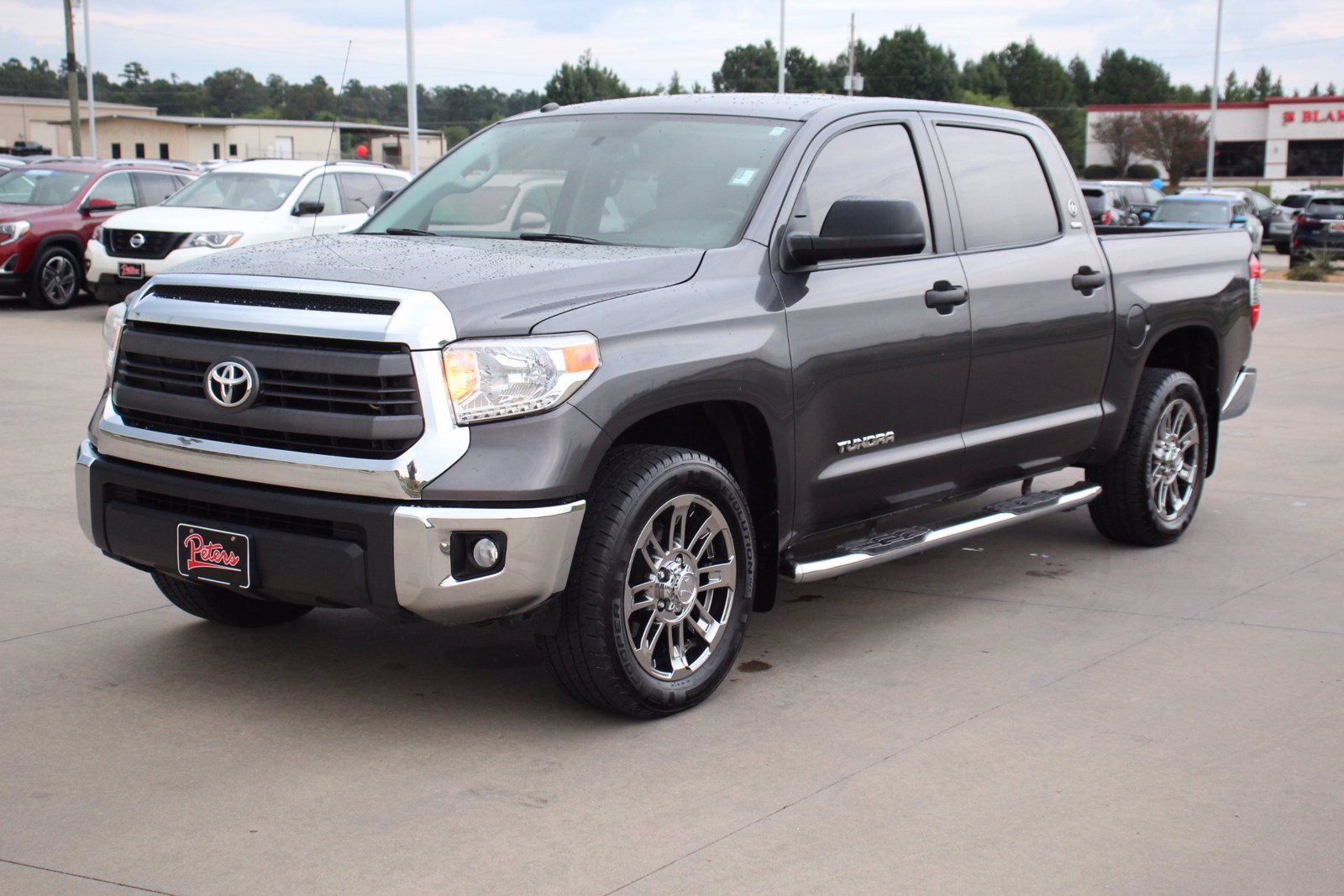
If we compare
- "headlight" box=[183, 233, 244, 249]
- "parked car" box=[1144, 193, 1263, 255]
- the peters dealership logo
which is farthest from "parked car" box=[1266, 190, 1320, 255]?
the peters dealership logo

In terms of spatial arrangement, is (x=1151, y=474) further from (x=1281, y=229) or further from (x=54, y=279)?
(x=1281, y=229)

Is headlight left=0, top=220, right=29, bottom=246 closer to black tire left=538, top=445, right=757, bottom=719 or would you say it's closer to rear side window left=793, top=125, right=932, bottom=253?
rear side window left=793, top=125, right=932, bottom=253

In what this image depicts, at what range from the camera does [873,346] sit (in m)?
5.07

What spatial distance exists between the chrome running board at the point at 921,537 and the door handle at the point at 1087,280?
2.84 ft

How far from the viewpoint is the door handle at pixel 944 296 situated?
17.6 feet

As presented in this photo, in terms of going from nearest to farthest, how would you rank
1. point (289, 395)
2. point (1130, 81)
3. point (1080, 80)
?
point (289, 395)
point (1130, 81)
point (1080, 80)

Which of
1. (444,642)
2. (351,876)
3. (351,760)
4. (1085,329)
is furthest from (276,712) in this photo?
(1085,329)

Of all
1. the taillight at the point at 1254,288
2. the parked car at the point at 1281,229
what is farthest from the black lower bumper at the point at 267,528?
the parked car at the point at 1281,229

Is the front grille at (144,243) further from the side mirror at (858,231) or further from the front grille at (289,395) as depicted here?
the side mirror at (858,231)

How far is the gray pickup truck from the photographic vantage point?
3986mm

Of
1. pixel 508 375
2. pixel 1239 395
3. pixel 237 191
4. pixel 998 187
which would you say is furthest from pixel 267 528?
pixel 237 191

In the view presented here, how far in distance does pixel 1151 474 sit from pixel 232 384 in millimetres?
4298

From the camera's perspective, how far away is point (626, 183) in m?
5.20

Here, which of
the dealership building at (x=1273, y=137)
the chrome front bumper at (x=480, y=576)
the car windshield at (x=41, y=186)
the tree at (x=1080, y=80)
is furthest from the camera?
the tree at (x=1080, y=80)
